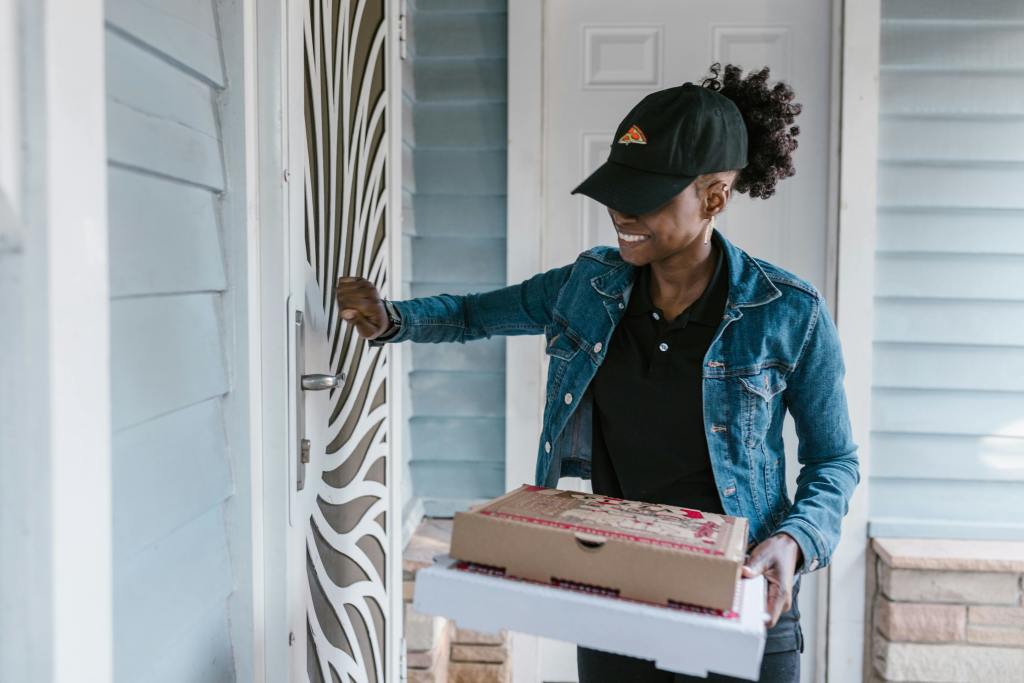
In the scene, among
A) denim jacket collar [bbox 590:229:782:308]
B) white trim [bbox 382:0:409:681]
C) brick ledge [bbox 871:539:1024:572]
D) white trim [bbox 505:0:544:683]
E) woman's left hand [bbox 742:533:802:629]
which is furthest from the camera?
white trim [bbox 505:0:544:683]

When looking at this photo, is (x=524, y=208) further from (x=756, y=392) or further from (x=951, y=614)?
(x=951, y=614)

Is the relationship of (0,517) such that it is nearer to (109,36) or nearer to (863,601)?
(109,36)

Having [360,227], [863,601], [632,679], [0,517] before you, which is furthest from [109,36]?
[863,601]

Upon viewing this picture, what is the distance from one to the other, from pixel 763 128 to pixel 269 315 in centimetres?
81

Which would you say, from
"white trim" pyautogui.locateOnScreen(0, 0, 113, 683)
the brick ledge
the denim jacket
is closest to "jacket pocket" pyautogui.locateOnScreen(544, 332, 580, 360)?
the denim jacket

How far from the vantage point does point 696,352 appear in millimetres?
1353

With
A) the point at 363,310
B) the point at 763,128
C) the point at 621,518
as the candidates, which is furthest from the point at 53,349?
the point at 763,128

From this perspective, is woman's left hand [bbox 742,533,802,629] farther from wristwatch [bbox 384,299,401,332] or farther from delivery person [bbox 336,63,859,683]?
wristwatch [bbox 384,299,401,332]

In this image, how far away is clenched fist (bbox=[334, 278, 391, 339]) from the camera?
1467 mm

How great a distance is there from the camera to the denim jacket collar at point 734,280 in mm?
1349

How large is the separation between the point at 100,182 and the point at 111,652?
43cm

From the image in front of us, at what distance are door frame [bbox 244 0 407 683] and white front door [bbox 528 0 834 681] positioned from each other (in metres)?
1.28

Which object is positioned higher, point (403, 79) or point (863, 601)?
point (403, 79)

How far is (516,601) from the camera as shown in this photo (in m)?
0.97
